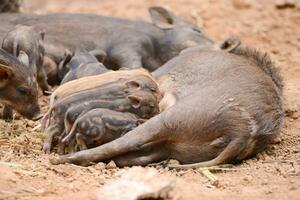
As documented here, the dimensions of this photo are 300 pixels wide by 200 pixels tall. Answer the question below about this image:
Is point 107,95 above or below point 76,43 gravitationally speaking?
above

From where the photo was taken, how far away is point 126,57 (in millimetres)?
7477

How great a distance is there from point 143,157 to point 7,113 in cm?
167

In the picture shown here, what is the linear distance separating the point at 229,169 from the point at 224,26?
4.77 meters

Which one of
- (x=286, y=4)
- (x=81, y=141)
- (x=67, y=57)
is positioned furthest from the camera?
(x=286, y=4)

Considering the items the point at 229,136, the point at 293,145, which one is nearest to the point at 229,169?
the point at 229,136

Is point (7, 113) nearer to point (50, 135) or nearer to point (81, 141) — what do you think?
point (50, 135)

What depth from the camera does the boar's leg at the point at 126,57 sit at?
7.36m

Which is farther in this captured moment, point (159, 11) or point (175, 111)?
point (159, 11)

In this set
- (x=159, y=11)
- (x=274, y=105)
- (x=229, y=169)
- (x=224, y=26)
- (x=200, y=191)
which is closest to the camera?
(x=200, y=191)

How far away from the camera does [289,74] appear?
25.1 ft

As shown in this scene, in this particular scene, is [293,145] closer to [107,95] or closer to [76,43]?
[107,95]

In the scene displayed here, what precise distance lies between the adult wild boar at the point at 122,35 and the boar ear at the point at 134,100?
208cm

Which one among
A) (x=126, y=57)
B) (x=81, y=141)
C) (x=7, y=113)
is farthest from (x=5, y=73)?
(x=126, y=57)

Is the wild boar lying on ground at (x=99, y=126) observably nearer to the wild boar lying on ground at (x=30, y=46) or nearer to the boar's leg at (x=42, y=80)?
the wild boar lying on ground at (x=30, y=46)
